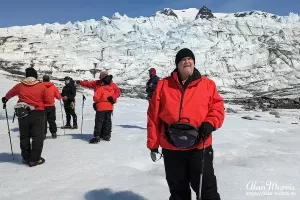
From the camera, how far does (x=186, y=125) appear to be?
128 inches

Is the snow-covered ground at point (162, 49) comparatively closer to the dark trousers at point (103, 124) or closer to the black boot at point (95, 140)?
the dark trousers at point (103, 124)

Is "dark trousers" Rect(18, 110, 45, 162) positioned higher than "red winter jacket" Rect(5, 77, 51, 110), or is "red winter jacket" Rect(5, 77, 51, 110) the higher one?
"red winter jacket" Rect(5, 77, 51, 110)

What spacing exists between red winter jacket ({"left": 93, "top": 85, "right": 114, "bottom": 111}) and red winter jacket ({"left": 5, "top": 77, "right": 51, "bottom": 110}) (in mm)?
2038

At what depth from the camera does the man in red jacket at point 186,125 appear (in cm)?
331

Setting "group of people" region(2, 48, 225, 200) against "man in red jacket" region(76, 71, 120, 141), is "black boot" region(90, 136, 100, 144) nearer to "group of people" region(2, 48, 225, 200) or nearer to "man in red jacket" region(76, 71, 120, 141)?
"man in red jacket" region(76, 71, 120, 141)

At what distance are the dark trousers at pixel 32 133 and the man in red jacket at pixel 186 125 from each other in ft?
10.9

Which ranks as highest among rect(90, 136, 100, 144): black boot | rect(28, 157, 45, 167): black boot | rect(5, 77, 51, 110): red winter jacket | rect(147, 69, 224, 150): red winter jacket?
rect(147, 69, 224, 150): red winter jacket

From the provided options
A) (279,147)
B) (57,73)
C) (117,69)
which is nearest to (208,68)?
(117,69)

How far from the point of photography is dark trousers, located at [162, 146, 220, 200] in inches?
133

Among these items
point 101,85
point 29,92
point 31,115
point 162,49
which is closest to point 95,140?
point 101,85

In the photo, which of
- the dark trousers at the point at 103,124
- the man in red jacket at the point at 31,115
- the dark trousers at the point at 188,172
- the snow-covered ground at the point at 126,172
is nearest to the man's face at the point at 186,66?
the dark trousers at the point at 188,172

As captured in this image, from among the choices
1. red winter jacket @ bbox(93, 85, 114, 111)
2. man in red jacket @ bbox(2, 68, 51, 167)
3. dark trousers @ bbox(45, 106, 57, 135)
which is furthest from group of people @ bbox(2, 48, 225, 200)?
dark trousers @ bbox(45, 106, 57, 135)

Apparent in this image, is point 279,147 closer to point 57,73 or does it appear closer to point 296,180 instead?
point 296,180

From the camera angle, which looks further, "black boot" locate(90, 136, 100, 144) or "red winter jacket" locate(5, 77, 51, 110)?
"black boot" locate(90, 136, 100, 144)
